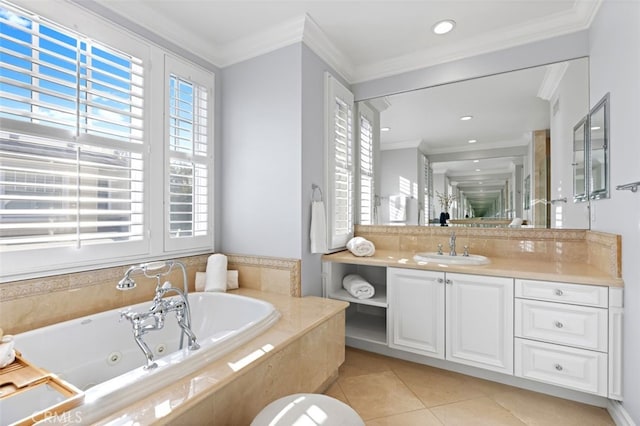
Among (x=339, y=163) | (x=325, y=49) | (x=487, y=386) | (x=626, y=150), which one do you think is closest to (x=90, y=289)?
(x=339, y=163)

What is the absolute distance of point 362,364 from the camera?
244cm

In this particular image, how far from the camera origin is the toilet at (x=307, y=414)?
3.74 ft

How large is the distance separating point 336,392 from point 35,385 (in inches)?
63.0

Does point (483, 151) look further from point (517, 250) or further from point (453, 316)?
point (453, 316)

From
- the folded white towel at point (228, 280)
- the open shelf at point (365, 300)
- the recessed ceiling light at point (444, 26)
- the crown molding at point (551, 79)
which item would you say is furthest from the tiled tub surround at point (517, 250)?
the recessed ceiling light at point (444, 26)

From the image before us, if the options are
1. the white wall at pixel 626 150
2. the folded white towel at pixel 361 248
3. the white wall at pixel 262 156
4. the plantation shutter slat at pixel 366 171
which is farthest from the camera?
the plantation shutter slat at pixel 366 171

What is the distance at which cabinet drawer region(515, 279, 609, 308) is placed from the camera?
174cm

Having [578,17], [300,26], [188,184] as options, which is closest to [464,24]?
[578,17]

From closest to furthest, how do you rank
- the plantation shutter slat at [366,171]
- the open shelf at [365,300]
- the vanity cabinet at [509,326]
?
the vanity cabinet at [509,326], the open shelf at [365,300], the plantation shutter slat at [366,171]

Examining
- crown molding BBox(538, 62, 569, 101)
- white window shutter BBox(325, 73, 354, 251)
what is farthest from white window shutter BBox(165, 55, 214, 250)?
crown molding BBox(538, 62, 569, 101)

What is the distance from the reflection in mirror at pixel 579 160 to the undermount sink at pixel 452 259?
2.50 feet

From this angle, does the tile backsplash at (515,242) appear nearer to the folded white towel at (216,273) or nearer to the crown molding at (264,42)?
the folded white towel at (216,273)

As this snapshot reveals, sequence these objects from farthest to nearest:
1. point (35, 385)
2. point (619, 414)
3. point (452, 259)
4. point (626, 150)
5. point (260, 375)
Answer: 1. point (452, 259)
2. point (619, 414)
3. point (626, 150)
4. point (260, 375)
5. point (35, 385)

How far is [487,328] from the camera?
2053mm
